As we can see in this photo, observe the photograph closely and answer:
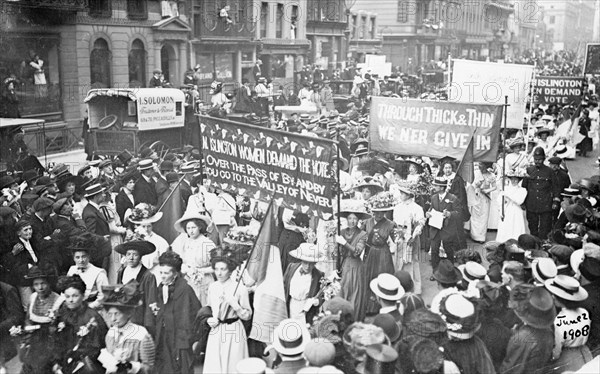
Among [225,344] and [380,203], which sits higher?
[380,203]

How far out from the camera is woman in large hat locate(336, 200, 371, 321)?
7203mm

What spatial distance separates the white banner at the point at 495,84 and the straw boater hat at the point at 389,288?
22.5 feet

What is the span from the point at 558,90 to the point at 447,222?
10.6 metres

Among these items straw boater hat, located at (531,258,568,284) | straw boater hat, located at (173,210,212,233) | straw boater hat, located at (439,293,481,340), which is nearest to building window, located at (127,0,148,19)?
straw boater hat, located at (173,210,212,233)

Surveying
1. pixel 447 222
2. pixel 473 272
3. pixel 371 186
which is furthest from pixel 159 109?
pixel 473 272

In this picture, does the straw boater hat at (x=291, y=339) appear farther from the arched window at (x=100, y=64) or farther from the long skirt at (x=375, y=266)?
the arched window at (x=100, y=64)

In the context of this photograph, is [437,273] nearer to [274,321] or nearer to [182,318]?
[274,321]

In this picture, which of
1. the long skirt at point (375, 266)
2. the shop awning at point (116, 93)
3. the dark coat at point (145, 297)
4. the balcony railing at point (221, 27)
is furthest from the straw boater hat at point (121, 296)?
the balcony railing at point (221, 27)

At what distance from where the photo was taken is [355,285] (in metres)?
7.27

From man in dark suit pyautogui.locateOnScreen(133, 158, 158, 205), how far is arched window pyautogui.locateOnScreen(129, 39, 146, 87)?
16.3m

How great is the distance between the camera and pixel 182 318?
6.23 meters

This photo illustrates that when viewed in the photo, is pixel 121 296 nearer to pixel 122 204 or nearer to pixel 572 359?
pixel 122 204

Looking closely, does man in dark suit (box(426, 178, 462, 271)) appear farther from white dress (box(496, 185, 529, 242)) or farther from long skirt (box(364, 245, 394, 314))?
long skirt (box(364, 245, 394, 314))

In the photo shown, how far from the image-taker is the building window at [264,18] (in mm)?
36388
